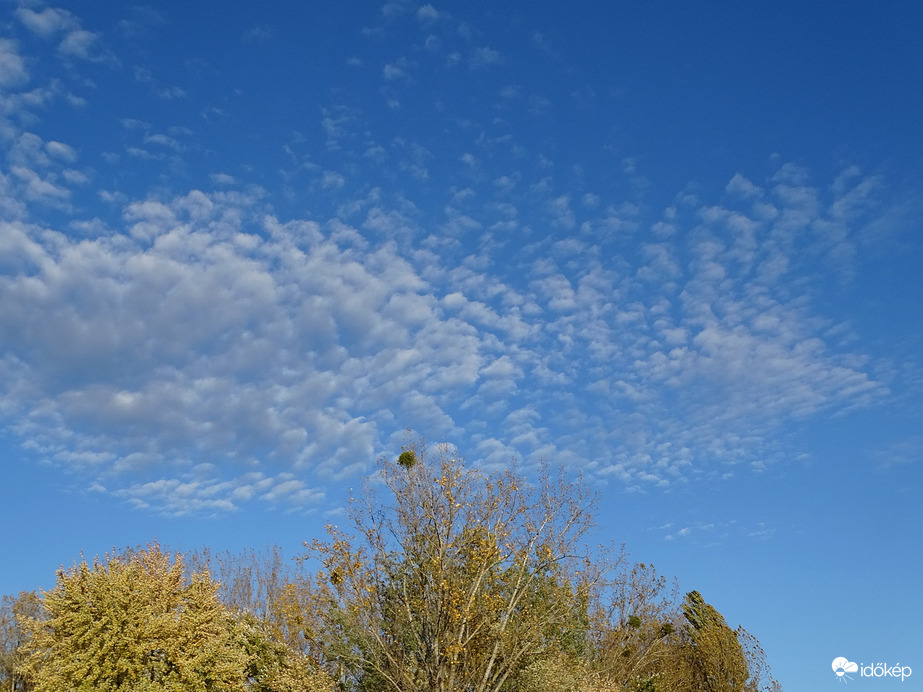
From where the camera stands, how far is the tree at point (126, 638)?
75.8 feet

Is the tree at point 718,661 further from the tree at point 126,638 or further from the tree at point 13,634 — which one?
the tree at point 13,634

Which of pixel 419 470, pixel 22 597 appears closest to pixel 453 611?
pixel 419 470

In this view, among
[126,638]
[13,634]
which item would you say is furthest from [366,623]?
[13,634]

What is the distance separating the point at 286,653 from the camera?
29.7m

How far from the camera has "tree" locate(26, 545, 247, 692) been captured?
2311 cm

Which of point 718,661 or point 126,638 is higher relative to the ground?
point 718,661

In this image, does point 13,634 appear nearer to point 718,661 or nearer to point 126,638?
point 126,638

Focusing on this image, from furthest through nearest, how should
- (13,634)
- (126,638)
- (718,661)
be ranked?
(13,634), (718,661), (126,638)

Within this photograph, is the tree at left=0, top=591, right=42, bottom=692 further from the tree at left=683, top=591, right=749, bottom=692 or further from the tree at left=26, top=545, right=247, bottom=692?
the tree at left=683, top=591, right=749, bottom=692

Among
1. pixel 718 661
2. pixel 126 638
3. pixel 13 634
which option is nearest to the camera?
pixel 126 638

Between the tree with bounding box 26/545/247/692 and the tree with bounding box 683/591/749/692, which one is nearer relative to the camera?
the tree with bounding box 26/545/247/692

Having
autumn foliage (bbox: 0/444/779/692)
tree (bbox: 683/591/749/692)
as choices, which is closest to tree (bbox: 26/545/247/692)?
autumn foliage (bbox: 0/444/779/692)

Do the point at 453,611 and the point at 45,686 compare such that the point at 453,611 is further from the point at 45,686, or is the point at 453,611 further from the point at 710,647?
the point at 710,647

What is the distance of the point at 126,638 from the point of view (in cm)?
2342
